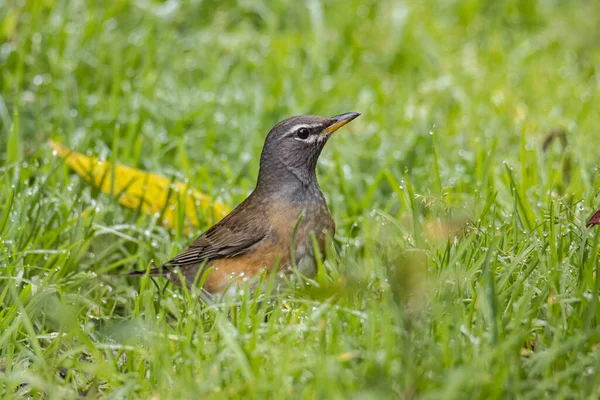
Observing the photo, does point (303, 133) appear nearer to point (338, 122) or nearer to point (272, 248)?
point (338, 122)

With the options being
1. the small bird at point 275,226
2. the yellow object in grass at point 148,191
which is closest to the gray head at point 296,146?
the small bird at point 275,226

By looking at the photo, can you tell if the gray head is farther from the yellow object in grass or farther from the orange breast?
the yellow object in grass

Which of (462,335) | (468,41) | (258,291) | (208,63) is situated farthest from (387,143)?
(462,335)

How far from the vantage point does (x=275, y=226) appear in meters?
4.27

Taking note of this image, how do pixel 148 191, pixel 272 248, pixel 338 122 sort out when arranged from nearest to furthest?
1. pixel 272 248
2. pixel 338 122
3. pixel 148 191

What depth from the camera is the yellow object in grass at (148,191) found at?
5270mm

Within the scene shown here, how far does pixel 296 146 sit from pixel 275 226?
495 mm

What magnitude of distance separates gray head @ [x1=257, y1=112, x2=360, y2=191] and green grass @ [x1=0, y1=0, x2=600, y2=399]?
496mm

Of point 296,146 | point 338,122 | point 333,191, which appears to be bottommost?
point 333,191

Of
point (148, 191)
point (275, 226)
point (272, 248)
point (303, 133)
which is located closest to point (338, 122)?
point (303, 133)

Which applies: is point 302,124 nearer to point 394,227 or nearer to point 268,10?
point 394,227

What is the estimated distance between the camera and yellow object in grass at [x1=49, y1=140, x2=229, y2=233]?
5270mm

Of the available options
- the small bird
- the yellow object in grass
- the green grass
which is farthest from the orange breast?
the yellow object in grass

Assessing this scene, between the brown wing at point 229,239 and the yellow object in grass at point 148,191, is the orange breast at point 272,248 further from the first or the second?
the yellow object in grass at point 148,191
